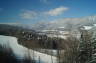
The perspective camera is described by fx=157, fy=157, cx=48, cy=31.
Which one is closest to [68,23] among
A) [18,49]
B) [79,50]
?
[79,50]

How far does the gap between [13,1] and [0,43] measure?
0.70 meters

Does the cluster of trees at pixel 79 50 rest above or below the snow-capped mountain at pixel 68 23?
below

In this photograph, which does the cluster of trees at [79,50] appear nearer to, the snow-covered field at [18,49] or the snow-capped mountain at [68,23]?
the snow-capped mountain at [68,23]

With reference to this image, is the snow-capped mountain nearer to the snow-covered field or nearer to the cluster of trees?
the cluster of trees

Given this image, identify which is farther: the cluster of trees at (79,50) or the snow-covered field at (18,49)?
the cluster of trees at (79,50)

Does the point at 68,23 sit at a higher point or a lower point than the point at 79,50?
higher

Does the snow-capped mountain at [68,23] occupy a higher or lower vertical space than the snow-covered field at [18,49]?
higher

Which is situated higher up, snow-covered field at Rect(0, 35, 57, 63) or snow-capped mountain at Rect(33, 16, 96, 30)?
snow-capped mountain at Rect(33, 16, 96, 30)

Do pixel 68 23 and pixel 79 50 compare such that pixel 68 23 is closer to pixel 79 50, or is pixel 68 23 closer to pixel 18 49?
pixel 79 50

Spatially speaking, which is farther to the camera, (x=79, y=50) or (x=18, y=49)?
(x=79, y=50)

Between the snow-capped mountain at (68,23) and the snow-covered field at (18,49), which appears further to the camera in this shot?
the snow-capped mountain at (68,23)

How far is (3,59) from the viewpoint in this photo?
245 centimetres

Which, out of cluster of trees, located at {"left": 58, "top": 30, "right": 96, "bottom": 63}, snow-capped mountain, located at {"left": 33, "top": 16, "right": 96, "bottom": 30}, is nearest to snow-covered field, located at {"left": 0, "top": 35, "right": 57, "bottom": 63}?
cluster of trees, located at {"left": 58, "top": 30, "right": 96, "bottom": 63}

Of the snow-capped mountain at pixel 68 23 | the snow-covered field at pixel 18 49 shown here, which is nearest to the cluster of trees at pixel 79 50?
the snow-capped mountain at pixel 68 23
